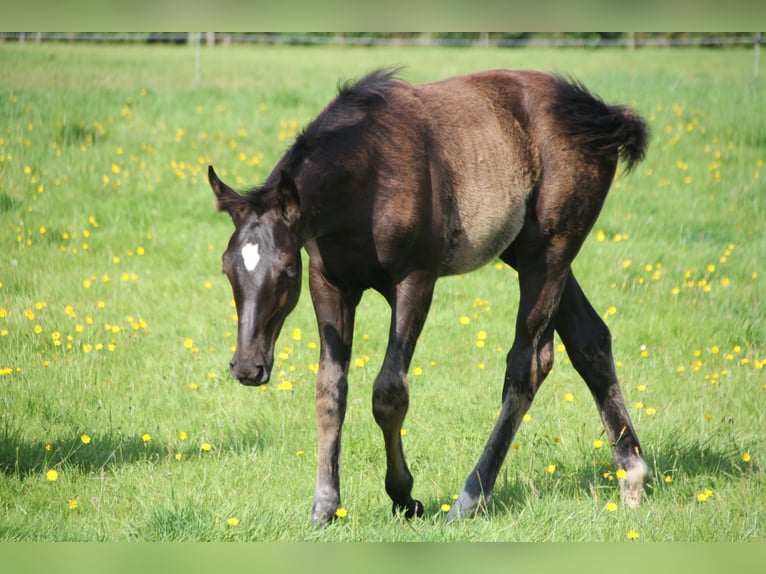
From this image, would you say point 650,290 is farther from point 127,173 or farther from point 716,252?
point 127,173

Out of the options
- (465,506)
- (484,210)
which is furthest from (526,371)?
(484,210)

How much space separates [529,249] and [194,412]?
2.41 m

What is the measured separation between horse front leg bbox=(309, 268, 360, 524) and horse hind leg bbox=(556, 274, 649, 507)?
4.65 ft

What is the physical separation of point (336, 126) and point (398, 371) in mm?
1180

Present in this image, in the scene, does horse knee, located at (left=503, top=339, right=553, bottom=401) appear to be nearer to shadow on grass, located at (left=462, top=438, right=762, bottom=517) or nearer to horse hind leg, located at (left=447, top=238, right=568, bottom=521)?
horse hind leg, located at (left=447, top=238, right=568, bottom=521)

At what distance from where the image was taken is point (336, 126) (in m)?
4.22

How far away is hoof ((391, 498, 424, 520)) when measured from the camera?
4.43m

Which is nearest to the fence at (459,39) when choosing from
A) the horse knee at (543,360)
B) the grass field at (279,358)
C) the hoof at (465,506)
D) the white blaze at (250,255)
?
the grass field at (279,358)

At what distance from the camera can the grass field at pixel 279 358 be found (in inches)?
179

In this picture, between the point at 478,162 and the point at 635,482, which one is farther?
the point at 635,482

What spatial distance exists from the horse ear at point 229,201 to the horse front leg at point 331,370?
2.45 feet

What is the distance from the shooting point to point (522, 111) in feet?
16.3

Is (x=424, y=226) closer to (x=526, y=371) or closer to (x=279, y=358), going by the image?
(x=526, y=371)

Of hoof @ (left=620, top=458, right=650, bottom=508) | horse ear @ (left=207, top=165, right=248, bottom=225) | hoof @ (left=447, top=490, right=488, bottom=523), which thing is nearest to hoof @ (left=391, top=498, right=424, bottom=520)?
hoof @ (left=447, top=490, right=488, bottom=523)
